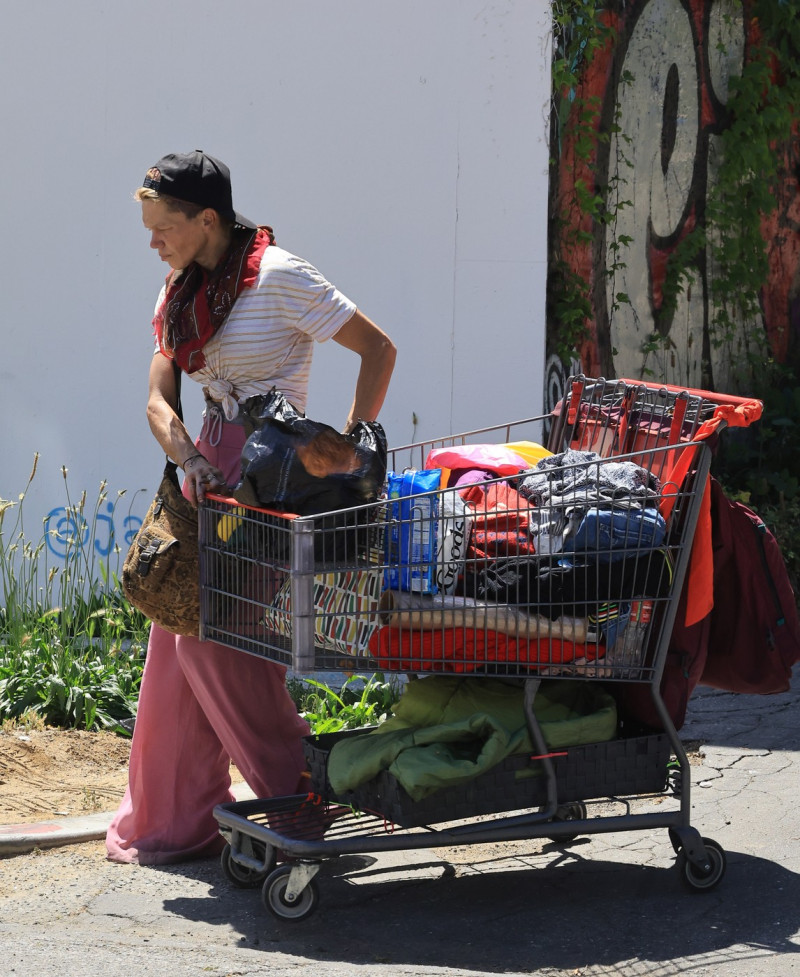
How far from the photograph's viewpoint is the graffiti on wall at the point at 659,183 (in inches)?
323

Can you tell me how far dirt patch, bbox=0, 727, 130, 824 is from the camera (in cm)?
469

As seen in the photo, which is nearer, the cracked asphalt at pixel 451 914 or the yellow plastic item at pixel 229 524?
the cracked asphalt at pixel 451 914

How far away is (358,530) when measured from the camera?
3564mm

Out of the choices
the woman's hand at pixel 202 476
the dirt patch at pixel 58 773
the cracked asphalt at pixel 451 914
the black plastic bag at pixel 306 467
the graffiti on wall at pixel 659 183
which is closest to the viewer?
the cracked asphalt at pixel 451 914

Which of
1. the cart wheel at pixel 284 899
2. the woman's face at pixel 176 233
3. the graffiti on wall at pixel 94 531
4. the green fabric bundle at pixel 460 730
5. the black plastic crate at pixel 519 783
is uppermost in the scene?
the woman's face at pixel 176 233

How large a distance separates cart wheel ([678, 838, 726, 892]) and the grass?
1.78m

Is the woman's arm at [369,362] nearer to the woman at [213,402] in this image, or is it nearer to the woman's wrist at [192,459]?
the woman at [213,402]

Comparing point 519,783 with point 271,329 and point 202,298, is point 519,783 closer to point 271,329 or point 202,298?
point 271,329

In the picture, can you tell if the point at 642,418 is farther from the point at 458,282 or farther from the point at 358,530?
the point at 458,282

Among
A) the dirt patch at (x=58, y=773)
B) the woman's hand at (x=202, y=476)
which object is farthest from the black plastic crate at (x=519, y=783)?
the dirt patch at (x=58, y=773)

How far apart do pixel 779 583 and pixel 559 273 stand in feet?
13.6

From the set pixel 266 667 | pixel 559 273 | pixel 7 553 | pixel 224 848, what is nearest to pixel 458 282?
pixel 559 273

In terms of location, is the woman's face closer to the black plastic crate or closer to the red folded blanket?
the red folded blanket

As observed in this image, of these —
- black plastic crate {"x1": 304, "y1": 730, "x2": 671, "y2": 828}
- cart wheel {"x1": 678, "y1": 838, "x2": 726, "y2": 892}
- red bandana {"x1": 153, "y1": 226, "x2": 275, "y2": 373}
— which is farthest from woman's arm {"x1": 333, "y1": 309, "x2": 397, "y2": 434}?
cart wheel {"x1": 678, "y1": 838, "x2": 726, "y2": 892}
